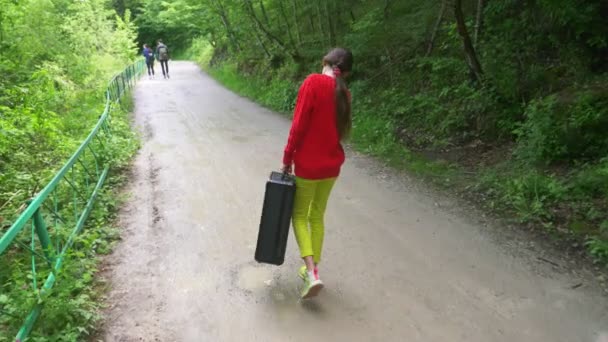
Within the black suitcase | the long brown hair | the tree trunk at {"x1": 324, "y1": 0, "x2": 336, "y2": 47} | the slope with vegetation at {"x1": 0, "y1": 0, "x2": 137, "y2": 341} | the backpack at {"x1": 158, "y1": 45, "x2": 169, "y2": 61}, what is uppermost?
the long brown hair

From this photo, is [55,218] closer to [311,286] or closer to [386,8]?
[311,286]

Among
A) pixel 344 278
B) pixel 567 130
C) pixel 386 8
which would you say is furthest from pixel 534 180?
pixel 386 8

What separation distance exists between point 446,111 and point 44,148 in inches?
287

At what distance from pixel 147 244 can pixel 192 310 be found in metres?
1.44

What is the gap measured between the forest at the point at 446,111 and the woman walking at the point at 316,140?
→ 6.00ft

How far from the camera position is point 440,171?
6695 millimetres

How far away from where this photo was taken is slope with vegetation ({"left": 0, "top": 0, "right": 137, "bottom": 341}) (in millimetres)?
3262

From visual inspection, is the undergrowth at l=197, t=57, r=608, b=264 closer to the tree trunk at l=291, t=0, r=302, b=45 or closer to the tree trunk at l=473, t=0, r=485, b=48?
the tree trunk at l=473, t=0, r=485, b=48

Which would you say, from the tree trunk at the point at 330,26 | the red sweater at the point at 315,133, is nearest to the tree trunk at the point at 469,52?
the red sweater at the point at 315,133

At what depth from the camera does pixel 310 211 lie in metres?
3.72

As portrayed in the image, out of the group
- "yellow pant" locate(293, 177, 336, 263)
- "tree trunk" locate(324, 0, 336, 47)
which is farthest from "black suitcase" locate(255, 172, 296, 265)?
"tree trunk" locate(324, 0, 336, 47)

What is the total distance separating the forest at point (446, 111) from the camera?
4801 millimetres

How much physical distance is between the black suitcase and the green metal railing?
1710mm

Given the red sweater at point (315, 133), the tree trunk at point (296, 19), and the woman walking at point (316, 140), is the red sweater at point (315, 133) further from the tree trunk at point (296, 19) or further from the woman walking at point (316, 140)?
the tree trunk at point (296, 19)
